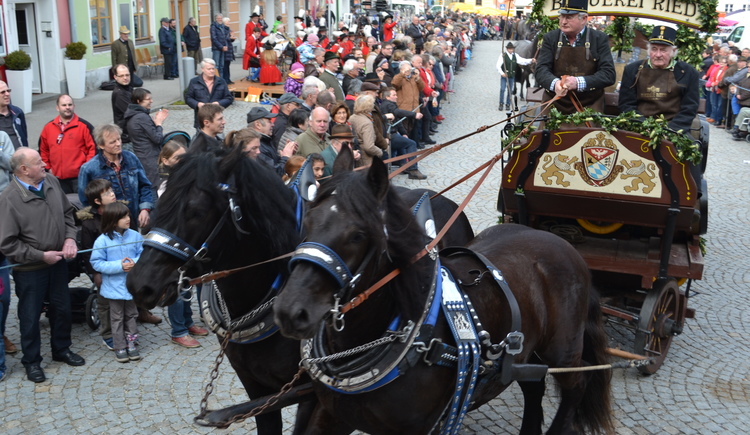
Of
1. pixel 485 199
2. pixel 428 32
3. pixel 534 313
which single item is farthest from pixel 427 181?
pixel 428 32

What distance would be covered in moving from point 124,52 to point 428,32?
16839 mm

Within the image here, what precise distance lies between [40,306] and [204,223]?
2972 millimetres

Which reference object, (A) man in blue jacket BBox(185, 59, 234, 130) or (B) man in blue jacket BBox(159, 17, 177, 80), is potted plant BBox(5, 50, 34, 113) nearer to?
(A) man in blue jacket BBox(185, 59, 234, 130)

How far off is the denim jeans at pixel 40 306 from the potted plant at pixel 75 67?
1341cm

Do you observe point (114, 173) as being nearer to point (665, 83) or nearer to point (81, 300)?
point (81, 300)

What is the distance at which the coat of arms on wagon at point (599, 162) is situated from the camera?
5.72m

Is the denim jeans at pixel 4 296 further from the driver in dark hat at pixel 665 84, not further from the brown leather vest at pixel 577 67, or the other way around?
the driver in dark hat at pixel 665 84

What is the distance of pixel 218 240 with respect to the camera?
3.90 metres

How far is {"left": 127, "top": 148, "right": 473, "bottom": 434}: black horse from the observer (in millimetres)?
3771

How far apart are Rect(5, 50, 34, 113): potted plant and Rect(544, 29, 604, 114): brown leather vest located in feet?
40.3

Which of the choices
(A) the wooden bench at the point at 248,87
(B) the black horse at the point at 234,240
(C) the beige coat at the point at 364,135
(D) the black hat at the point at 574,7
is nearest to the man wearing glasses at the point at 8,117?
(C) the beige coat at the point at 364,135

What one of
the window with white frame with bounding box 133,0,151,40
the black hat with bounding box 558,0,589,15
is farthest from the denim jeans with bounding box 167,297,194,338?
the window with white frame with bounding box 133,0,151,40

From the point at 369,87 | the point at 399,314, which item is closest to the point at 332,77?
the point at 369,87

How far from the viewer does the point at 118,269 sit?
638 centimetres
